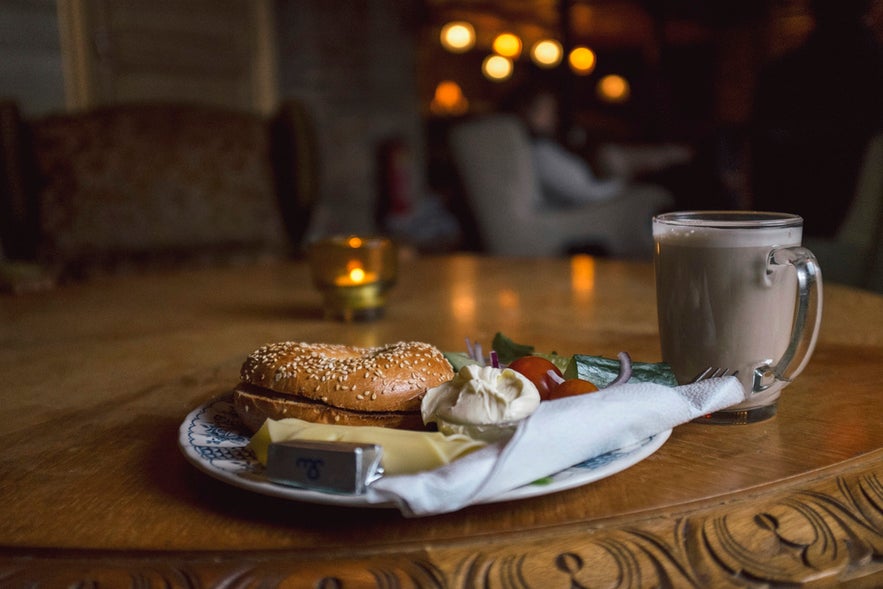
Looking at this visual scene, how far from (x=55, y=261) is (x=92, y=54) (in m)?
2.30

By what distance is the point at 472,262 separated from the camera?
187 cm

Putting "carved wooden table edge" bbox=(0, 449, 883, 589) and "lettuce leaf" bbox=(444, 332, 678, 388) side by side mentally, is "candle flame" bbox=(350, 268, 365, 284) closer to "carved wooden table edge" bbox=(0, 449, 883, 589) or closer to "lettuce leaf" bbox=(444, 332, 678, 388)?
"lettuce leaf" bbox=(444, 332, 678, 388)

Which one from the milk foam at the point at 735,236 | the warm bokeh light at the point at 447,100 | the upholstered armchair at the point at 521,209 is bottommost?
the upholstered armchair at the point at 521,209

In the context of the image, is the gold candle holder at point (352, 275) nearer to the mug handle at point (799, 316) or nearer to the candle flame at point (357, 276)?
the candle flame at point (357, 276)

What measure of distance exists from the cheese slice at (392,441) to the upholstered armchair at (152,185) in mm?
2423

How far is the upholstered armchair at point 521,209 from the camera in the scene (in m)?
3.87

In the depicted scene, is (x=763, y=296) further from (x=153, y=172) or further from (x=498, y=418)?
(x=153, y=172)

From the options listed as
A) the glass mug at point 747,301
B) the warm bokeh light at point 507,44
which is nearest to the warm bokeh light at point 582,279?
the glass mug at point 747,301

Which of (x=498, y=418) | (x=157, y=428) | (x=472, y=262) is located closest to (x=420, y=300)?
(x=472, y=262)

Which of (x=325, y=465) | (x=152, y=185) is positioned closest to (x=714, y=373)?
(x=325, y=465)

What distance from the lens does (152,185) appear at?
9.28 ft

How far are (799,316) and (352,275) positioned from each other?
72 centimetres

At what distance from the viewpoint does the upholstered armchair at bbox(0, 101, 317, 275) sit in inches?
106

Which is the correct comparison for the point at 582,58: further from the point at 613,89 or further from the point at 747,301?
the point at 747,301
